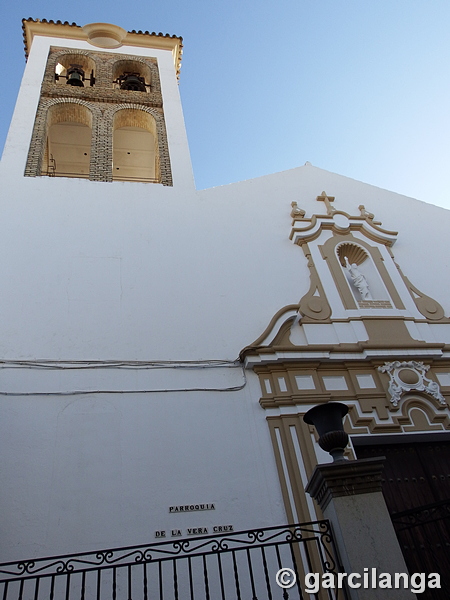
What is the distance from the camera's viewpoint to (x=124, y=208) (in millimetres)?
7969

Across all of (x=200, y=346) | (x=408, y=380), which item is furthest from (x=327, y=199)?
(x=200, y=346)

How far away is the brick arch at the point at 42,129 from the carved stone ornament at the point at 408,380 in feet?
18.7

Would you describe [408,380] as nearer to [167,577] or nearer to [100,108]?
[167,577]

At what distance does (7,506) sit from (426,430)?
445 cm

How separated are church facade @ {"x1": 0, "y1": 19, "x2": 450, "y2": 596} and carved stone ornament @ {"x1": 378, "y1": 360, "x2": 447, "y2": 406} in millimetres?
26

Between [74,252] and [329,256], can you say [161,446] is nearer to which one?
[74,252]

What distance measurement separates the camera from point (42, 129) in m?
9.77

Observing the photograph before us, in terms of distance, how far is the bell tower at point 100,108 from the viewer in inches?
370

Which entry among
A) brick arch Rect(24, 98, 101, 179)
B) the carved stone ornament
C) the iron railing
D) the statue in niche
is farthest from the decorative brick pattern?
the iron railing

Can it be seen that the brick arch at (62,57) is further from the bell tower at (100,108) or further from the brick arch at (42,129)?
the brick arch at (42,129)

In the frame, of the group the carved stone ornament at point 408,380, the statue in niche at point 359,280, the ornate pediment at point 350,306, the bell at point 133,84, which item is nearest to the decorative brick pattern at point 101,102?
the bell at point 133,84

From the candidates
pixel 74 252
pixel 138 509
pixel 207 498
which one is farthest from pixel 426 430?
pixel 74 252

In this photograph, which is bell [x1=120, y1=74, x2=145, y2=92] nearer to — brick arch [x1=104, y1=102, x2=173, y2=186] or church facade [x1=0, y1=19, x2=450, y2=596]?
brick arch [x1=104, y1=102, x2=173, y2=186]

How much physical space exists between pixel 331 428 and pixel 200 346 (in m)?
2.52
